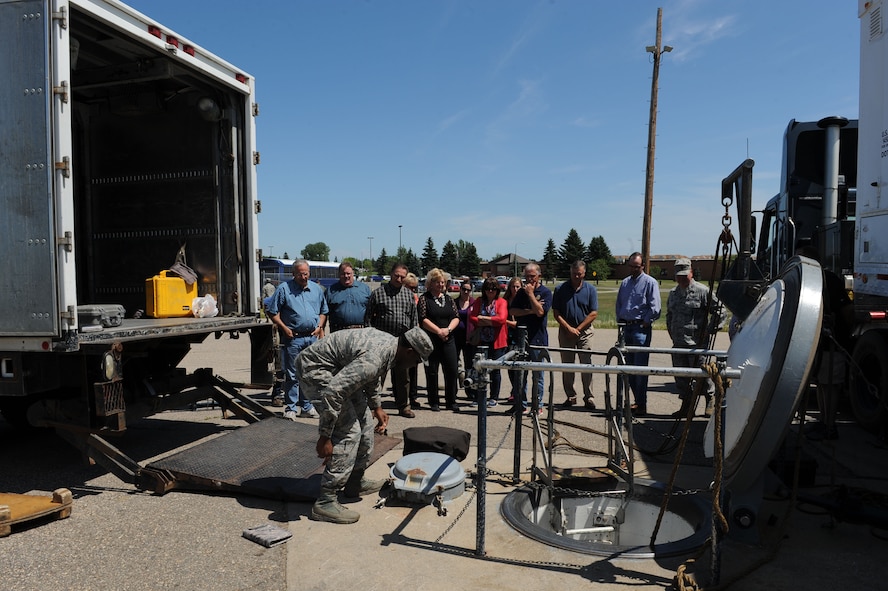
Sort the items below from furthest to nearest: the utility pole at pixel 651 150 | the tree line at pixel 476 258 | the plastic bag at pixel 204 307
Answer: the tree line at pixel 476 258 → the utility pole at pixel 651 150 → the plastic bag at pixel 204 307

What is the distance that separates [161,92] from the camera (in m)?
6.77

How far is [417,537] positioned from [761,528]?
2211 millimetres

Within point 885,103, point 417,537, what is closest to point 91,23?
point 417,537

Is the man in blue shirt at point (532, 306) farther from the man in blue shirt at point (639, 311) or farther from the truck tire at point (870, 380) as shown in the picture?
the truck tire at point (870, 380)

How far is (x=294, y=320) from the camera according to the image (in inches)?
281

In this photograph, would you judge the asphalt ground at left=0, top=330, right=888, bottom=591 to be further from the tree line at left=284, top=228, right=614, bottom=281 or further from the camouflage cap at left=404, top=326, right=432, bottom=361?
the tree line at left=284, top=228, right=614, bottom=281

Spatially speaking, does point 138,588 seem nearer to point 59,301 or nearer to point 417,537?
point 417,537

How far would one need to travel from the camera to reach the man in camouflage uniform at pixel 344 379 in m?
4.18

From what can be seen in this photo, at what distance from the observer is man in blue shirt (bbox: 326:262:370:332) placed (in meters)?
7.45

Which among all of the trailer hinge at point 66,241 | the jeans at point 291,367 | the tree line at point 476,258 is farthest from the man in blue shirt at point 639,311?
the tree line at point 476,258

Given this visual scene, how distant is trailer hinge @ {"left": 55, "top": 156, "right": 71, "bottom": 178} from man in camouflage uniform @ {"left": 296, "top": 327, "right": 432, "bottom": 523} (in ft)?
6.88

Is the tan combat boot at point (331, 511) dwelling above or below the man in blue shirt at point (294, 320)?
below

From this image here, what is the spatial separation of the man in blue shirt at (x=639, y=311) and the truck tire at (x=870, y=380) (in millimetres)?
2091

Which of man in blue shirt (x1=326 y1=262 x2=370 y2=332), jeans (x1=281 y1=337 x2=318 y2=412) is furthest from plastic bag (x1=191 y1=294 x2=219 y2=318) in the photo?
man in blue shirt (x1=326 y1=262 x2=370 y2=332)
